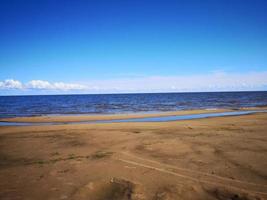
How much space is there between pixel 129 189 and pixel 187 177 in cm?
166

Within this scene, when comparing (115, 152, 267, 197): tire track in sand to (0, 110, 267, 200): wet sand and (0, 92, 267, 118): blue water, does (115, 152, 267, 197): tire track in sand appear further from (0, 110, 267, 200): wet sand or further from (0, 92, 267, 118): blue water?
(0, 92, 267, 118): blue water

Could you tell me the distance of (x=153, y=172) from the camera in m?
5.20

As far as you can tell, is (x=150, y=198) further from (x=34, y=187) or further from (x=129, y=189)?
(x=34, y=187)

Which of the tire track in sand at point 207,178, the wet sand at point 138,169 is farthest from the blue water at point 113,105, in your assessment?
the tire track in sand at point 207,178

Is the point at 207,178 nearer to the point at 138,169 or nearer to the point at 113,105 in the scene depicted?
the point at 138,169

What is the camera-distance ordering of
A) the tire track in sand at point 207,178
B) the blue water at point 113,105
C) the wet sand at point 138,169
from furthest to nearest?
the blue water at point 113,105 → the tire track in sand at point 207,178 → the wet sand at point 138,169

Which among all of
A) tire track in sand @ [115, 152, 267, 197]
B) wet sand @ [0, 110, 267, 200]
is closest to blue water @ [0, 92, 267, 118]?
wet sand @ [0, 110, 267, 200]

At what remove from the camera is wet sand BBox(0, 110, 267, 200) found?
4.13 metres

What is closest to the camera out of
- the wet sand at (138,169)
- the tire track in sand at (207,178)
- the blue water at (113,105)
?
the wet sand at (138,169)

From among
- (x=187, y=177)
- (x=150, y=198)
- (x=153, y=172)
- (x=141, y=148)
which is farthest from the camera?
(x=141, y=148)

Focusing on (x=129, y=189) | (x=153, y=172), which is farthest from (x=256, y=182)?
(x=129, y=189)

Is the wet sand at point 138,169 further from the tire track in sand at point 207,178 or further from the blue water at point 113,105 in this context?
the blue water at point 113,105

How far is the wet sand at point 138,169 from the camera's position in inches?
163

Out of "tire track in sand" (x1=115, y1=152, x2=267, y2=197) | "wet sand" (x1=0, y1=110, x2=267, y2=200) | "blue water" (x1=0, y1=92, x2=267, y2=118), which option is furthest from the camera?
"blue water" (x1=0, y1=92, x2=267, y2=118)
